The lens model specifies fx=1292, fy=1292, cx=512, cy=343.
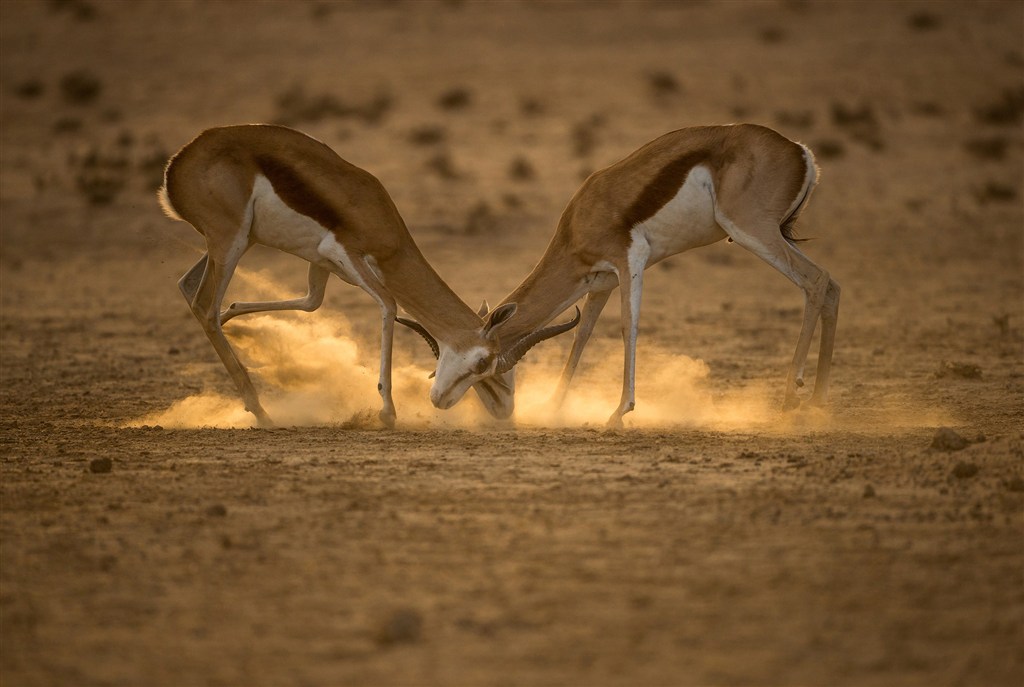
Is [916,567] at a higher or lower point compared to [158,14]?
lower

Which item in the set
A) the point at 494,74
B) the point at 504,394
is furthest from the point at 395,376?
the point at 494,74

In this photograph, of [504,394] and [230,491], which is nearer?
[230,491]

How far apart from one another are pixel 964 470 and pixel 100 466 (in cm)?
573

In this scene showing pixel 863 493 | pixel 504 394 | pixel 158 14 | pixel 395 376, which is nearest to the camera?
pixel 863 493

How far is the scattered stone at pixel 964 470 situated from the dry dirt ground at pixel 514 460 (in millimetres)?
132

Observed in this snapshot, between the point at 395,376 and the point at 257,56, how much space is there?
27278 millimetres

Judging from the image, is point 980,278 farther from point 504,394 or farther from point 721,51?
point 721,51

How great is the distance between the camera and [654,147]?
1098 centimetres

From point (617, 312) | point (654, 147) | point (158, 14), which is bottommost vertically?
point (617, 312)

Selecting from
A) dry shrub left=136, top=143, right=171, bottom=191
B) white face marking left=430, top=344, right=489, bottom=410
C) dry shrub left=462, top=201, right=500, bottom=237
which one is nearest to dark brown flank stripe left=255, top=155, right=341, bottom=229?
white face marking left=430, top=344, right=489, bottom=410

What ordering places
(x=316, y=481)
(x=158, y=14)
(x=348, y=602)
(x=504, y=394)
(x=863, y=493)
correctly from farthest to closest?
(x=158, y=14)
(x=504, y=394)
(x=316, y=481)
(x=863, y=493)
(x=348, y=602)

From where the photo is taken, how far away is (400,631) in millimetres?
5758

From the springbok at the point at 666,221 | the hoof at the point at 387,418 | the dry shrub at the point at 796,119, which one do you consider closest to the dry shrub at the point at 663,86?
the dry shrub at the point at 796,119

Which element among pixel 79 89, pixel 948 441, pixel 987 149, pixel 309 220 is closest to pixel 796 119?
pixel 987 149
